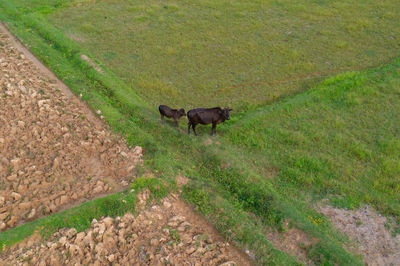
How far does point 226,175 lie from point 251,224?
1756mm

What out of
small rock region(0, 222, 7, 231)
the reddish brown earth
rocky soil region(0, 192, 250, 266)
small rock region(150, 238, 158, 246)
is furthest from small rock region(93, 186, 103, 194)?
small rock region(150, 238, 158, 246)

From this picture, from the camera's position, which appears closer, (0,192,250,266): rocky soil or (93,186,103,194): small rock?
(0,192,250,266): rocky soil

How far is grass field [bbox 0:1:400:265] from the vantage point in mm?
8672

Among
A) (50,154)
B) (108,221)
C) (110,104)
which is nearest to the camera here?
(108,221)

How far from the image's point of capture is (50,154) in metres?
9.62

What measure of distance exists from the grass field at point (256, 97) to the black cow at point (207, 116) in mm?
546

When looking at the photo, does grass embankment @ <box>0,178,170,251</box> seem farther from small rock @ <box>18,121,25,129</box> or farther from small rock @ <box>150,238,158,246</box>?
small rock @ <box>18,121,25,129</box>

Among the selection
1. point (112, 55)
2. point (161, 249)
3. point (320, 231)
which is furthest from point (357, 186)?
point (112, 55)

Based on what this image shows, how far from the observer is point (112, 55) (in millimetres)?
16188

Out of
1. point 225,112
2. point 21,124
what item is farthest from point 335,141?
point 21,124

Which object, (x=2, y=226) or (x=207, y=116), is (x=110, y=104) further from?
(x=2, y=226)

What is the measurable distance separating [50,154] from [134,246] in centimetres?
409

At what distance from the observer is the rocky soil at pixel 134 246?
7.03 meters

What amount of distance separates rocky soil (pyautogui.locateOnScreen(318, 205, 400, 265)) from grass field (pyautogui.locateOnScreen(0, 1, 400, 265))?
0.85 feet
